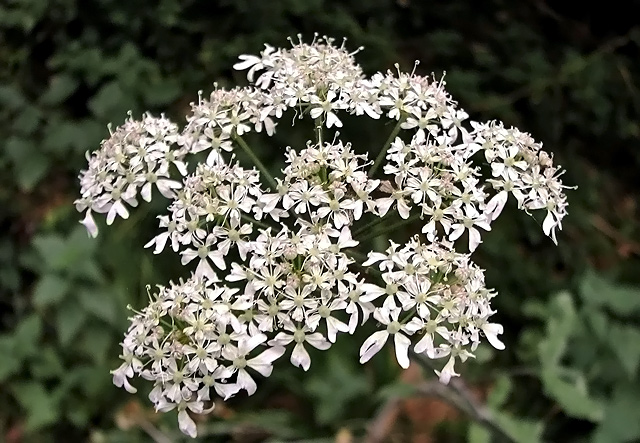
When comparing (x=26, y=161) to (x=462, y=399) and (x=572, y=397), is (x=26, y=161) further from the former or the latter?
(x=572, y=397)

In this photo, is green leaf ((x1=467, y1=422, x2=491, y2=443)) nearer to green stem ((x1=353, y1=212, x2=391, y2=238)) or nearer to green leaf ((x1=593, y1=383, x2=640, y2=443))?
green leaf ((x1=593, y1=383, x2=640, y2=443))

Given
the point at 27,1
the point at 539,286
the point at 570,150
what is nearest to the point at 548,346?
the point at 539,286

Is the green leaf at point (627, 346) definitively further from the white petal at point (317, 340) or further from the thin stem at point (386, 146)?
the white petal at point (317, 340)

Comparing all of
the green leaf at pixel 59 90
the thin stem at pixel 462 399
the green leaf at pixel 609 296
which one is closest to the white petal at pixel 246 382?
the thin stem at pixel 462 399

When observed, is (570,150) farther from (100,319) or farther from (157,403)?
(157,403)

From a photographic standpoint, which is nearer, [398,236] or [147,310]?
[147,310]

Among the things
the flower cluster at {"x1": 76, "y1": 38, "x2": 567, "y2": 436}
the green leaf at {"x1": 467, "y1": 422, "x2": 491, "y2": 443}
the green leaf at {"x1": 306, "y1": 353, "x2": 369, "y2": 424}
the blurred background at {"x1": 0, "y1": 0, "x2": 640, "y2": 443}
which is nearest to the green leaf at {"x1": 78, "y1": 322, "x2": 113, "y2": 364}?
the blurred background at {"x1": 0, "y1": 0, "x2": 640, "y2": 443}

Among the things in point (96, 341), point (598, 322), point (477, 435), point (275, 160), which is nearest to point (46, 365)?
point (96, 341)
